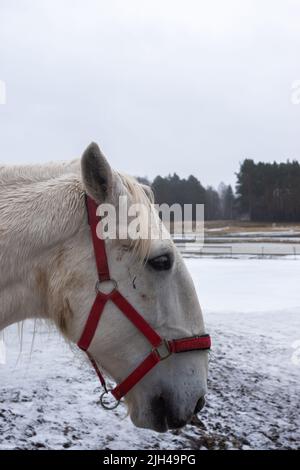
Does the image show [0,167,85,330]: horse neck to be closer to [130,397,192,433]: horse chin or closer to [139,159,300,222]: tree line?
[130,397,192,433]: horse chin

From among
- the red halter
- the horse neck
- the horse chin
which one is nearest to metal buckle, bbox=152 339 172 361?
the red halter

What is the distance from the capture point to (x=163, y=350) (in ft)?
6.03

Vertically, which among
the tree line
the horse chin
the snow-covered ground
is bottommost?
the snow-covered ground

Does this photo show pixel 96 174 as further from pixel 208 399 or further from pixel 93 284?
pixel 208 399

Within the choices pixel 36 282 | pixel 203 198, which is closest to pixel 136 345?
pixel 36 282

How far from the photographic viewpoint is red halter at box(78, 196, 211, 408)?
5.81 feet

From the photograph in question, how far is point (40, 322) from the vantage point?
84.0 inches

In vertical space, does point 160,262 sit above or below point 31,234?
below

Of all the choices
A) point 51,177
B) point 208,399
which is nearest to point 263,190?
point 208,399

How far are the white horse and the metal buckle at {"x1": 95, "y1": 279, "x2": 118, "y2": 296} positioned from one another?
0.03 m

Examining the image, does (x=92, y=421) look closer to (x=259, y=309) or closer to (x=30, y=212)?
(x=30, y=212)

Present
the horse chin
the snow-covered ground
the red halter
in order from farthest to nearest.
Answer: the snow-covered ground
the horse chin
the red halter

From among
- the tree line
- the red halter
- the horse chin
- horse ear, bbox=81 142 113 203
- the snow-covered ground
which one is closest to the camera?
horse ear, bbox=81 142 113 203

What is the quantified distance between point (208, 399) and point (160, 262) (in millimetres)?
3687
